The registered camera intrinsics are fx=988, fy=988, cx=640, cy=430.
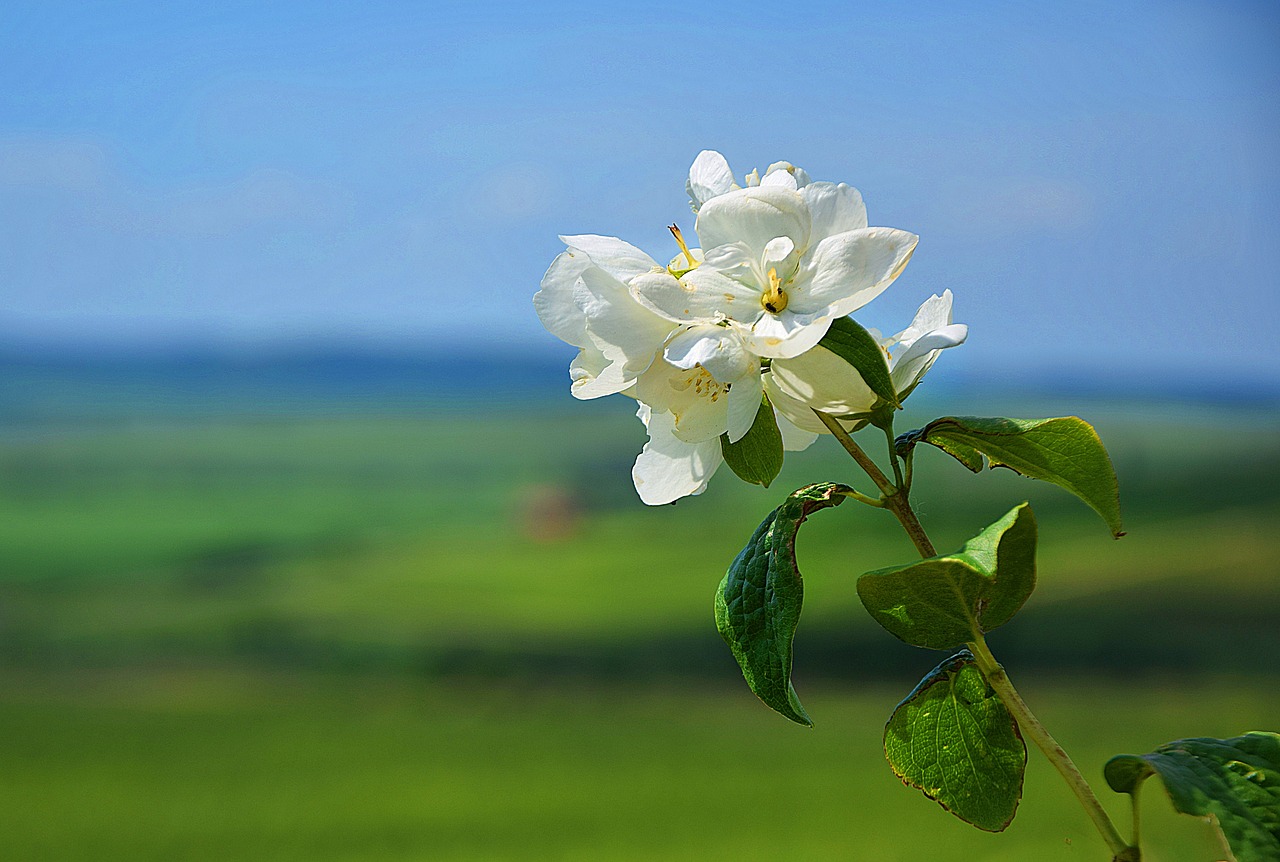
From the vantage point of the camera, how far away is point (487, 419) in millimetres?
2965

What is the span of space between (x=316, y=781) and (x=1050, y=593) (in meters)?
1.74

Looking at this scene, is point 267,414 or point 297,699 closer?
point 297,699

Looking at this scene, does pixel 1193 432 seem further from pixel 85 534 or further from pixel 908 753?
pixel 85 534

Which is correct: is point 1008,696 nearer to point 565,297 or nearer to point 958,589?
point 958,589

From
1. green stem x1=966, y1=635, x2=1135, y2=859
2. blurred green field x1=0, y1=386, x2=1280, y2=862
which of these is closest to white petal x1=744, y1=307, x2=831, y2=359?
green stem x1=966, y1=635, x2=1135, y2=859

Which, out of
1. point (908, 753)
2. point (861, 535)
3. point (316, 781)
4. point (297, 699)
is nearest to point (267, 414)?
point (297, 699)

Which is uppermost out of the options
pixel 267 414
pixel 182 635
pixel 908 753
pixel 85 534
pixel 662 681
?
pixel 908 753

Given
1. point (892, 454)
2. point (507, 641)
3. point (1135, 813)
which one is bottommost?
point (507, 641)

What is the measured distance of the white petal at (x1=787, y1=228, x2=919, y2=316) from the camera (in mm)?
261

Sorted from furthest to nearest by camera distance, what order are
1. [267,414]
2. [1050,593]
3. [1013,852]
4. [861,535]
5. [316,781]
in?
[267,414] → [861,535] → [1050,593] → [316,781] → [1013,852]

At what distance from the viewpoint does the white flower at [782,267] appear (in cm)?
26

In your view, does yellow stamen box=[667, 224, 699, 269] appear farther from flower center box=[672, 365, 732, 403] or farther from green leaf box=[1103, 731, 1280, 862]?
green leaf box=[1103, 731, 1280, 862]

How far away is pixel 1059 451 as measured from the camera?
0.89 ft

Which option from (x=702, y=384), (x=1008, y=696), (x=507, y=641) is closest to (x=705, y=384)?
(x=702, y=384)
